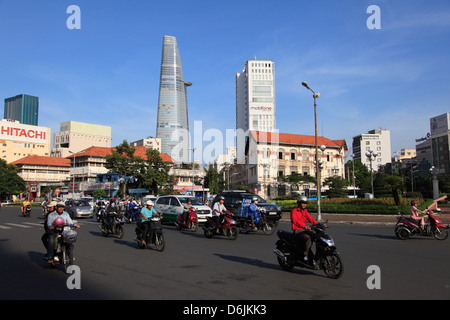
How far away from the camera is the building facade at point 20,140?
106m

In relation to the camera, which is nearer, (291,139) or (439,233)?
(439,233)

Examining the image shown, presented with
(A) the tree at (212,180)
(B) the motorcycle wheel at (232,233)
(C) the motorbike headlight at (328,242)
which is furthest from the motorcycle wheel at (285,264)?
A: (A) the tree at (212,180)

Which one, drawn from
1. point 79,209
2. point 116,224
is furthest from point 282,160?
point 116,224

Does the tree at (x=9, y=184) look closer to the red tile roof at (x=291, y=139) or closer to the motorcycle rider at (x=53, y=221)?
the red tile roof at (x=291, y=139)

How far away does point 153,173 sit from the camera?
187 feet

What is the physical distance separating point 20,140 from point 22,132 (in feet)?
8.76

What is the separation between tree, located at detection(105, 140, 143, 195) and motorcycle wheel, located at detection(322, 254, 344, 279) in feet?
172

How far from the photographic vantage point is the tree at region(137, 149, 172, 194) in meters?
56.9

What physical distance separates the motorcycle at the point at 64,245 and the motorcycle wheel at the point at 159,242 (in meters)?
3.22

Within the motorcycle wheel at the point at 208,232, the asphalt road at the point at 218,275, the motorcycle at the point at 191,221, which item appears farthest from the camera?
the motorcycle at the point at 191,221

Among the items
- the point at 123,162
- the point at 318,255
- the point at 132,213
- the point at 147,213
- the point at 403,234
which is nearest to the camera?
the point at 318,255

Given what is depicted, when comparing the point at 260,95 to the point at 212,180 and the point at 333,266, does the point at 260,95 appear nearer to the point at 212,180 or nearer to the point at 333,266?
the point at 212,180

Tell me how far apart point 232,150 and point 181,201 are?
174178mm

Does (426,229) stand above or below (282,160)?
below
